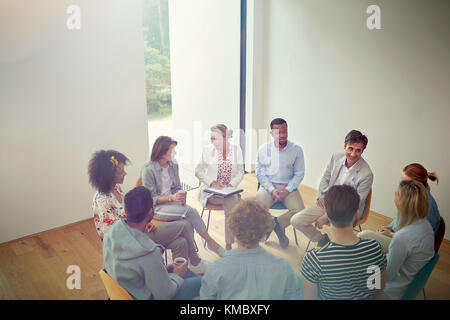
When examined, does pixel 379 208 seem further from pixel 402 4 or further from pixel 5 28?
pixel 5 28

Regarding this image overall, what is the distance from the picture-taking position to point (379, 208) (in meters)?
4.13

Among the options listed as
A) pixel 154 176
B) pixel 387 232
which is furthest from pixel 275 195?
pixel 154 176

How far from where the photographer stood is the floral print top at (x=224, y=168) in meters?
3.54

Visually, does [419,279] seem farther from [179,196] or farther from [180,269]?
[179,196]

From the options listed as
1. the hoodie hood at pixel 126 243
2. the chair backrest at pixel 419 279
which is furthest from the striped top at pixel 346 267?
the hoodie hood at pixel 126 243

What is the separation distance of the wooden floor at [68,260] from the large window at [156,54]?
1.98 meters

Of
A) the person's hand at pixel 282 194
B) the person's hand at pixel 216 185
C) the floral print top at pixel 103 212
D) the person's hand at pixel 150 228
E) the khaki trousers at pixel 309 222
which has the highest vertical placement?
the floral print top at pixel 103 212

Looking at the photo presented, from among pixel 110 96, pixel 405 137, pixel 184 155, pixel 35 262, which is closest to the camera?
pixel 35 262

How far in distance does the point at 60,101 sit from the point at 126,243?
2.45m

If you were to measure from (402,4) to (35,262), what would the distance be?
14.7ft

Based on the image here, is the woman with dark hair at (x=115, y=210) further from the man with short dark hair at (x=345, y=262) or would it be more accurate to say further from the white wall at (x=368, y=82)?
the white wall at (x=368, y=82)

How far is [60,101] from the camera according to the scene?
144 inches

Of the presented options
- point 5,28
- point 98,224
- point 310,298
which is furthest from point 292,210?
point 5,28

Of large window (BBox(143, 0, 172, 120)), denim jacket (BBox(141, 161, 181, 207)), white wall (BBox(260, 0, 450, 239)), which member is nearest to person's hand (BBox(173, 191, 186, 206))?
denim jacket (BBox(141, 161, 181, 207))
